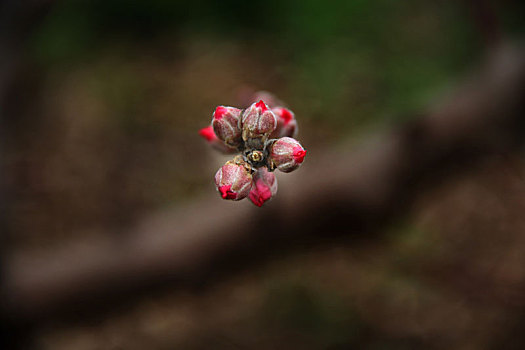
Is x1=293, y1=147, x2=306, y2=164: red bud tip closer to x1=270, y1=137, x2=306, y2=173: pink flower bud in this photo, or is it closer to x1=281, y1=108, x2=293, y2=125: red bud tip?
x1=270, y1=137, x2=306, y2=173: pink flower bud

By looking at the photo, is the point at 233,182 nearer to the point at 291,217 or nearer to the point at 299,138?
the point at 291,217

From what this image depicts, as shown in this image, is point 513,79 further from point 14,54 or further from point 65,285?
point 14,54

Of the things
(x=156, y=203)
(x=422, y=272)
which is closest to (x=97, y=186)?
(x=156, y=203)

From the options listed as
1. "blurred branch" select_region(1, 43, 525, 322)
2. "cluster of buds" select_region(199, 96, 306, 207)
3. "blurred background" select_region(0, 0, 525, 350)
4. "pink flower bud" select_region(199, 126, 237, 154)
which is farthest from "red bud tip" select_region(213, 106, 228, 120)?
"blurred background" select_region(0, 0, 525, 350)

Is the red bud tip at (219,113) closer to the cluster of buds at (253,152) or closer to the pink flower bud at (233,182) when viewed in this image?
the cluster of buds at (253,152)

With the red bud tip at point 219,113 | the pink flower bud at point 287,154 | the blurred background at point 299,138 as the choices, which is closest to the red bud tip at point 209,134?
the red bud tip at point 219,113
